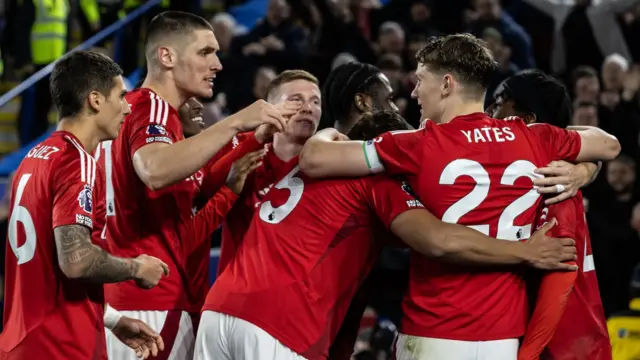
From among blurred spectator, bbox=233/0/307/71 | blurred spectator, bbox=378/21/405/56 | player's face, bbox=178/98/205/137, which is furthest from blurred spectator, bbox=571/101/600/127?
player's face, bbox=178/98/205/137

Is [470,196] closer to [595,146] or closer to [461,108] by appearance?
[461,108]

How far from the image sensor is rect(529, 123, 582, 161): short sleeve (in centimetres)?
451

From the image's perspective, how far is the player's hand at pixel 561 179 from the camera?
14.4 ft

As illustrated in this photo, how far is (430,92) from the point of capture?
4.55 metres

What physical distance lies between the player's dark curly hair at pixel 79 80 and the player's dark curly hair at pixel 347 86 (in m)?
1.26

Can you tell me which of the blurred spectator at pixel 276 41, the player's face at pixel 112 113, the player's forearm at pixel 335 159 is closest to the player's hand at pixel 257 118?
the player's forearm at pixel 335 159

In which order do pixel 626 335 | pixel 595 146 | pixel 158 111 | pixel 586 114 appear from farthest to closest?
pixel 586 114, pixel 626 335, pixel 158 111, pixel 595 146

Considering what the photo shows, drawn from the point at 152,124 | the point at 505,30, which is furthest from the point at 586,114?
the point at 152,124

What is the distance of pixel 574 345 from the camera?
15.0 feet

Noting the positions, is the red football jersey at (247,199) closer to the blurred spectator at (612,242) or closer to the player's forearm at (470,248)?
the player's forearm at (470,248)

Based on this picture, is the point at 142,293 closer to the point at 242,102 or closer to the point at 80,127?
the point at 80,127

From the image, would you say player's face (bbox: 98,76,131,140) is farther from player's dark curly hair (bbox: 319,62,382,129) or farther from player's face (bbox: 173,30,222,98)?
player's dark curly hair (bbox: 319,62,382,129)

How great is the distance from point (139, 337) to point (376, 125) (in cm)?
141

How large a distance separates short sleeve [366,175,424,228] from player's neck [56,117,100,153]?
120cm
